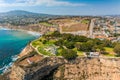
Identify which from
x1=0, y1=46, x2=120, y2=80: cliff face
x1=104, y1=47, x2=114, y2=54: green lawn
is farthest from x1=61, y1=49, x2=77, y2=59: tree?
x1=104, y1=47, x2=114, y2=54: green lawn

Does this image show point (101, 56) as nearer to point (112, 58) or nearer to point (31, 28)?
point (112, 58)

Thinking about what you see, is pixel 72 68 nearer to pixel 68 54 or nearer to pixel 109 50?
pixel 68 54

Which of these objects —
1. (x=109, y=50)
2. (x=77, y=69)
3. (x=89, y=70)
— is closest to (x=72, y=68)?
(x=77, y=69)

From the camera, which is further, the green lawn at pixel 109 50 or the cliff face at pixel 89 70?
the green lawn at pixel 109 50

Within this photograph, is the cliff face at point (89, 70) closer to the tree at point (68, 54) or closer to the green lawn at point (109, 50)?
the tree at point (68, 54)

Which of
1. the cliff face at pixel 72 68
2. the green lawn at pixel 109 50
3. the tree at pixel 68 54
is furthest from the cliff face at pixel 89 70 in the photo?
the green lawn at pixel 109 50

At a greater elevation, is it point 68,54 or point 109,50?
point 68,54

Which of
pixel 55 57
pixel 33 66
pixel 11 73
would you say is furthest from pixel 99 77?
pixel 11 73

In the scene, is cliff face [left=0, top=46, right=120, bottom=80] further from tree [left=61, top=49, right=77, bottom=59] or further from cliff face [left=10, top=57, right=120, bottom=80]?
tree [left=61, top=49, right=77, bottom=59]

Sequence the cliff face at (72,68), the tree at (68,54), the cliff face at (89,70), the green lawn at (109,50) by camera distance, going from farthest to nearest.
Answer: the green lawn at (109,50) → the tree at (68,54) → the cliff face at (89,70) → the cliff face at (72,68)

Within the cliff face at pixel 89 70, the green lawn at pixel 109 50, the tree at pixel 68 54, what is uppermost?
the tree at pixel 68 54

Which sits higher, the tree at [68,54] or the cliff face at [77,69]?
the tree at [68,54]
